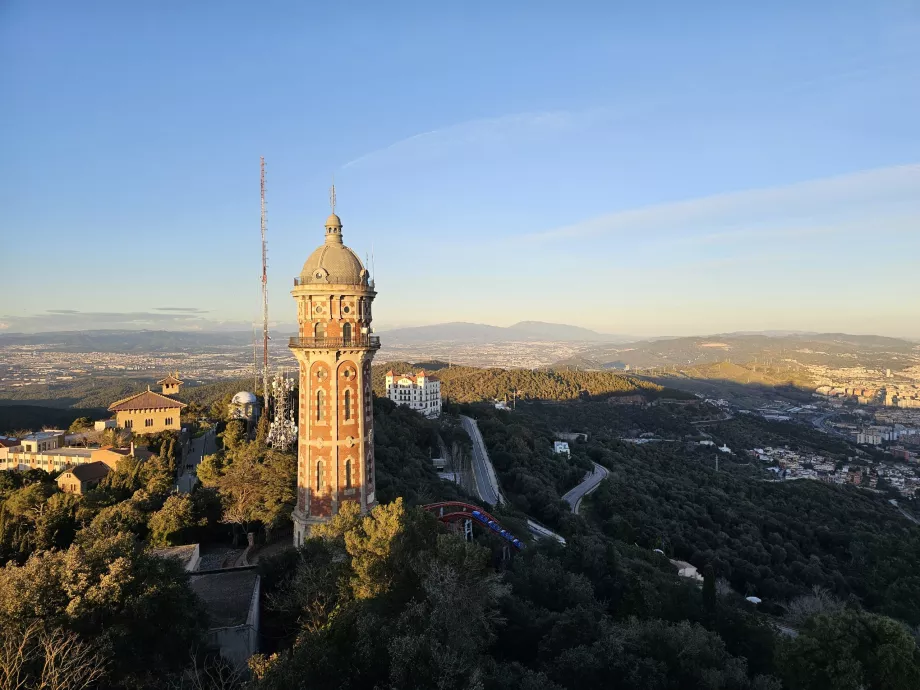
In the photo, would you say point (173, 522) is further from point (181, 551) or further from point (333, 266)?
point (333, 266)

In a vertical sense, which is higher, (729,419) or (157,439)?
(157,439)

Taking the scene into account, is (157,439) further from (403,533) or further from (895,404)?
(895,404)

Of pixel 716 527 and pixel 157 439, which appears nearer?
pixel 157 439

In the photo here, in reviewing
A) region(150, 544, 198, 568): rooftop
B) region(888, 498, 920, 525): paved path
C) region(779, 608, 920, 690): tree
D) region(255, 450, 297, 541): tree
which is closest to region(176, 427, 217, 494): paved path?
region(255, 450, 297, 541): tree

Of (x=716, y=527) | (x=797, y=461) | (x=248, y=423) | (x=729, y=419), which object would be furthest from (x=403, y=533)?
(x=729, y=419)

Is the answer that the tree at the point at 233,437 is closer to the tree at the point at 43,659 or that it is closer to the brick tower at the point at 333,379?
the brick tower at the point at 333,379

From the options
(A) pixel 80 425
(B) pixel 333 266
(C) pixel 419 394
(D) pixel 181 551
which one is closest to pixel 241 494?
(D) pixel 181 551
